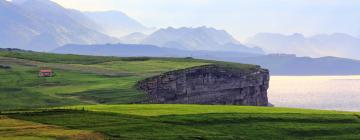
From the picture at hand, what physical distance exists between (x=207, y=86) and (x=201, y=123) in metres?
98.3

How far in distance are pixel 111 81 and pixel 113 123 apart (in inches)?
3491

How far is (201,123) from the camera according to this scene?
221 ft

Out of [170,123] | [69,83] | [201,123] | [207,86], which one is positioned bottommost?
[201,123]

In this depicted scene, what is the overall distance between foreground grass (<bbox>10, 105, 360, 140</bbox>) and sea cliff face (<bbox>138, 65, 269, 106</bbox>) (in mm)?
61966

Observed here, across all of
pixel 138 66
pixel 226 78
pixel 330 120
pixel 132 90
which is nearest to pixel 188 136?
pixel 330 120

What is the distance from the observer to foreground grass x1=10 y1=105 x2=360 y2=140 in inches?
2375

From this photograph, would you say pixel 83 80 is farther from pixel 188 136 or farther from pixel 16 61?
pixel 188 136

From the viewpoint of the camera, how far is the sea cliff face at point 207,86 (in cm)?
14964

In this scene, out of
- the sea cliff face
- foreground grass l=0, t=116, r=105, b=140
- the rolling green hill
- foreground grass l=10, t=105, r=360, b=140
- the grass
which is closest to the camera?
foreground grass l=0, t=116, r=105, b=140

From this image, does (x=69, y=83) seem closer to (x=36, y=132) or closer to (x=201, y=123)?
(x=201, y=123)

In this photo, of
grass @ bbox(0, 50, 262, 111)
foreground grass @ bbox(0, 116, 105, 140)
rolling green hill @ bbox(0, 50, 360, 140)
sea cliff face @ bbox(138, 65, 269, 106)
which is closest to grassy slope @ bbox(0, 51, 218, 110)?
grass @ bbox(0, 50, 262, 111)

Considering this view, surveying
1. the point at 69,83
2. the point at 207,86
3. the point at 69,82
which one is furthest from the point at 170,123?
the point at 207,86

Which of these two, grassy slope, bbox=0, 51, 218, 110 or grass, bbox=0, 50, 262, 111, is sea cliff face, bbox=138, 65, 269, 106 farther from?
grassy slope, bbox=0, 51, 218, 110

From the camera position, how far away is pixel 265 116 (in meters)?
73.6
